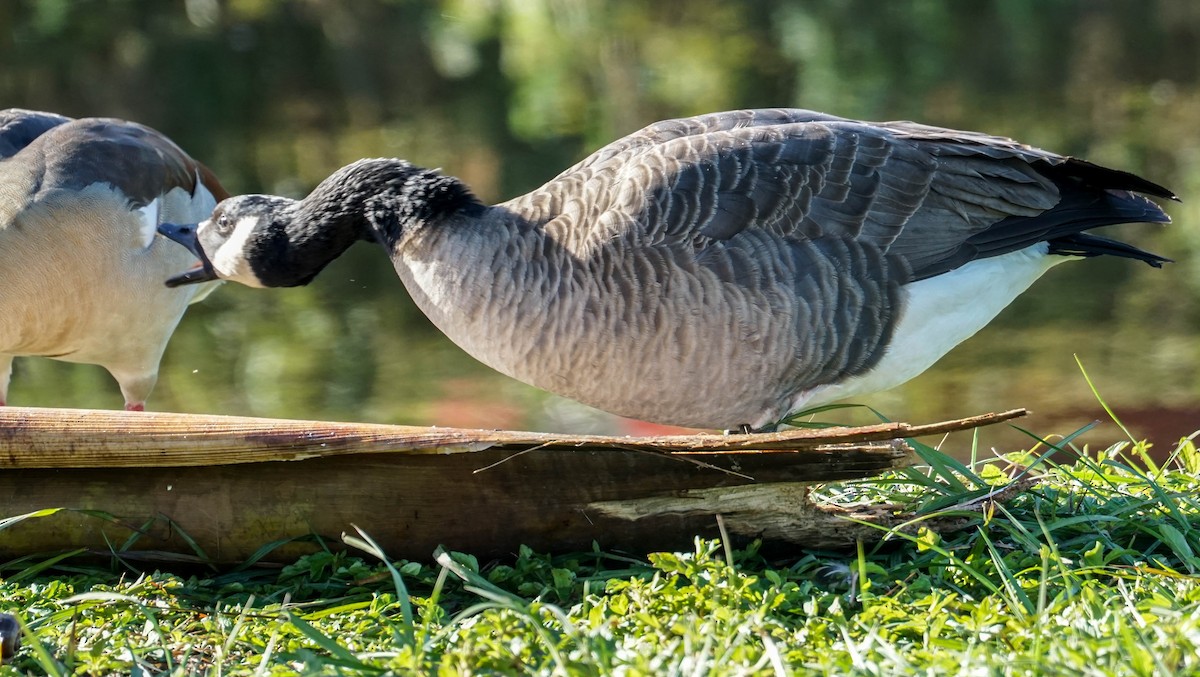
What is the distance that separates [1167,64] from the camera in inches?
675

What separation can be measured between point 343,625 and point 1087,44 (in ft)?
57.9

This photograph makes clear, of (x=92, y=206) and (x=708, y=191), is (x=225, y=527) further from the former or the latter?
(x=92, y=206)

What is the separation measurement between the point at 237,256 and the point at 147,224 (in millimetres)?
1278

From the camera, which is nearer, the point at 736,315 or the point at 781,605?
the point at 781,605

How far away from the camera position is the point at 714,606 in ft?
10.8

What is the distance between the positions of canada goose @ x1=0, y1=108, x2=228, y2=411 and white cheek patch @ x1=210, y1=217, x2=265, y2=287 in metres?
0.93

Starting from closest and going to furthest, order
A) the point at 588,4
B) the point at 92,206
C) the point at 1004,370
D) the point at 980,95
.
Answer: the point at 92,206 → the point at 1004,370 → the point at 980,95 → the point at 588,4

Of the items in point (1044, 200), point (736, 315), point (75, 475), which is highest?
point (1044, 200)

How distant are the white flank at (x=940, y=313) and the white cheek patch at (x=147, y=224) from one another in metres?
3.14

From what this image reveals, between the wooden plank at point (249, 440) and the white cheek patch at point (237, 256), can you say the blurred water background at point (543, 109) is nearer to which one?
the white cheek patch at point (237, 256)

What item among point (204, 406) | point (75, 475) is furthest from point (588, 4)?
point (75, 475)

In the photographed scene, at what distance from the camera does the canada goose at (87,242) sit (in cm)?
563

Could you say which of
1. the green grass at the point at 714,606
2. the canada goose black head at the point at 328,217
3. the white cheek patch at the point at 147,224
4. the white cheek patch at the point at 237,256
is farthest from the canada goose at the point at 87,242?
the green grass at the point at 714,606

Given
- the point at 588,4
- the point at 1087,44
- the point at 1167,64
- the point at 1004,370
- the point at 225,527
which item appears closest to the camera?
the point at 225,527
